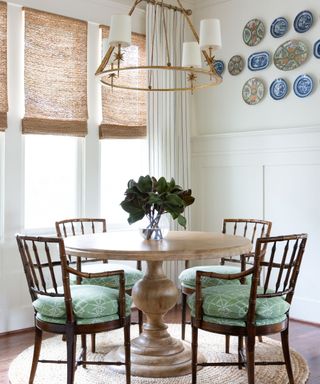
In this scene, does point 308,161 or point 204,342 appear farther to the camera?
point 308,161

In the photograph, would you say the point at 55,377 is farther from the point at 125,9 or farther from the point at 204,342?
the point at 125,9

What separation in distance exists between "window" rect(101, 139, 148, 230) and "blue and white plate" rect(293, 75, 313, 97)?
1.44m

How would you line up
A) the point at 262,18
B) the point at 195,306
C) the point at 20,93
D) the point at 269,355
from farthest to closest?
1. the point at 262,18
2. the point at 20,93
3. the point at 269,355
4. the point at 195,306

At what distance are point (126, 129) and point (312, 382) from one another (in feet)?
8.84

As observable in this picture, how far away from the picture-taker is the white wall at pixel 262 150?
4.49m

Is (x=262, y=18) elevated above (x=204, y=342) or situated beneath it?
elevated above

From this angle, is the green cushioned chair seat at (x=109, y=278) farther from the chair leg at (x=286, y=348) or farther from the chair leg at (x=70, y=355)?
the chair leg at (x=286, y=348)

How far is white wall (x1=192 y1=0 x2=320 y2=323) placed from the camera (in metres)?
4.49

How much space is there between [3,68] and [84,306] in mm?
Result: 2118

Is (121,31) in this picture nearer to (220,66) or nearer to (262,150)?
(262,150)

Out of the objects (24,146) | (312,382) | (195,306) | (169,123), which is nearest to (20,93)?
(24,146)

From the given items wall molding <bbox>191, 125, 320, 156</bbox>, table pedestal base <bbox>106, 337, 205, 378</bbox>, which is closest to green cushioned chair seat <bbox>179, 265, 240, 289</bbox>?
table pedestal base <bbox>106, 337, 205, 378</bbox>

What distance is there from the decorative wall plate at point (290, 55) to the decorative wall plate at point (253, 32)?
26 cm

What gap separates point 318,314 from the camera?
4.45 metres
